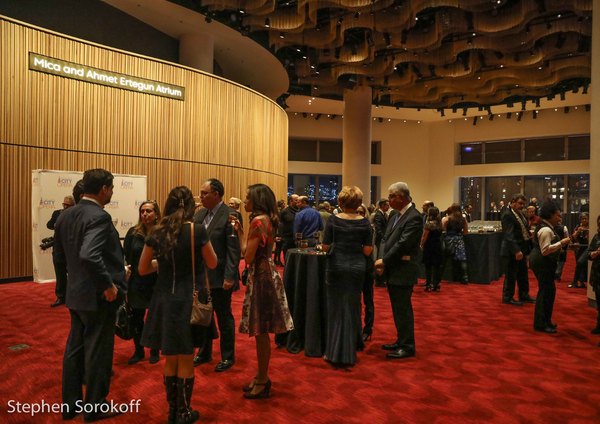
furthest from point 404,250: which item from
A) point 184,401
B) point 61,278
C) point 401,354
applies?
point 61,278

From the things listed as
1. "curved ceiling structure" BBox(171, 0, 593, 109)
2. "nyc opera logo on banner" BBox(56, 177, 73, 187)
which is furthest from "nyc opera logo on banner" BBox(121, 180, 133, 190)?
"curved ceiling structure" BBox(171, 0, 593, 109)

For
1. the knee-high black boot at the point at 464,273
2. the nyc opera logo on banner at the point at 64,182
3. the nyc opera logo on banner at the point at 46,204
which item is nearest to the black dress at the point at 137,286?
the nyc opera logo on banner at the point at 46,204

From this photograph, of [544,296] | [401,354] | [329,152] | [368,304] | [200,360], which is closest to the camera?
[200,360]

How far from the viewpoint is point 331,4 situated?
996 centimetres

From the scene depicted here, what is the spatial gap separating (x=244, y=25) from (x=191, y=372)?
1025 centimetres

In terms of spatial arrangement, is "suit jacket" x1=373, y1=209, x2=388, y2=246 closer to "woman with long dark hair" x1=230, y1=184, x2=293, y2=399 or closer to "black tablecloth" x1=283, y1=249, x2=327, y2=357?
"black tablecloth" x1=283, y1=249, x2=327, y2=357

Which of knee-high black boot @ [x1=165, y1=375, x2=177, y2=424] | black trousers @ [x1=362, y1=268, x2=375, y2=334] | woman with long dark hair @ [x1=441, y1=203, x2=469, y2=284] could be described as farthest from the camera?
woman with long dark hair @ [x1=441, y1=203, x2=469, y2=284]

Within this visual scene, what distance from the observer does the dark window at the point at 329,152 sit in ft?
69.2

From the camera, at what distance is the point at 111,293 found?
278cm

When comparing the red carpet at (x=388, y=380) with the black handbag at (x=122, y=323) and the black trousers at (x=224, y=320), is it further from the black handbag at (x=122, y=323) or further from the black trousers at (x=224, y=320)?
the black handbag at (x=122, y=323)

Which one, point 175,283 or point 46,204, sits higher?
point 46,204

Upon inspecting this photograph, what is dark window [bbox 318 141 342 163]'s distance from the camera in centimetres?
2108

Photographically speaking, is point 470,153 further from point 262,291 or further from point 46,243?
point 262,291

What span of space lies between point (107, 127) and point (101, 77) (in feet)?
2.88
